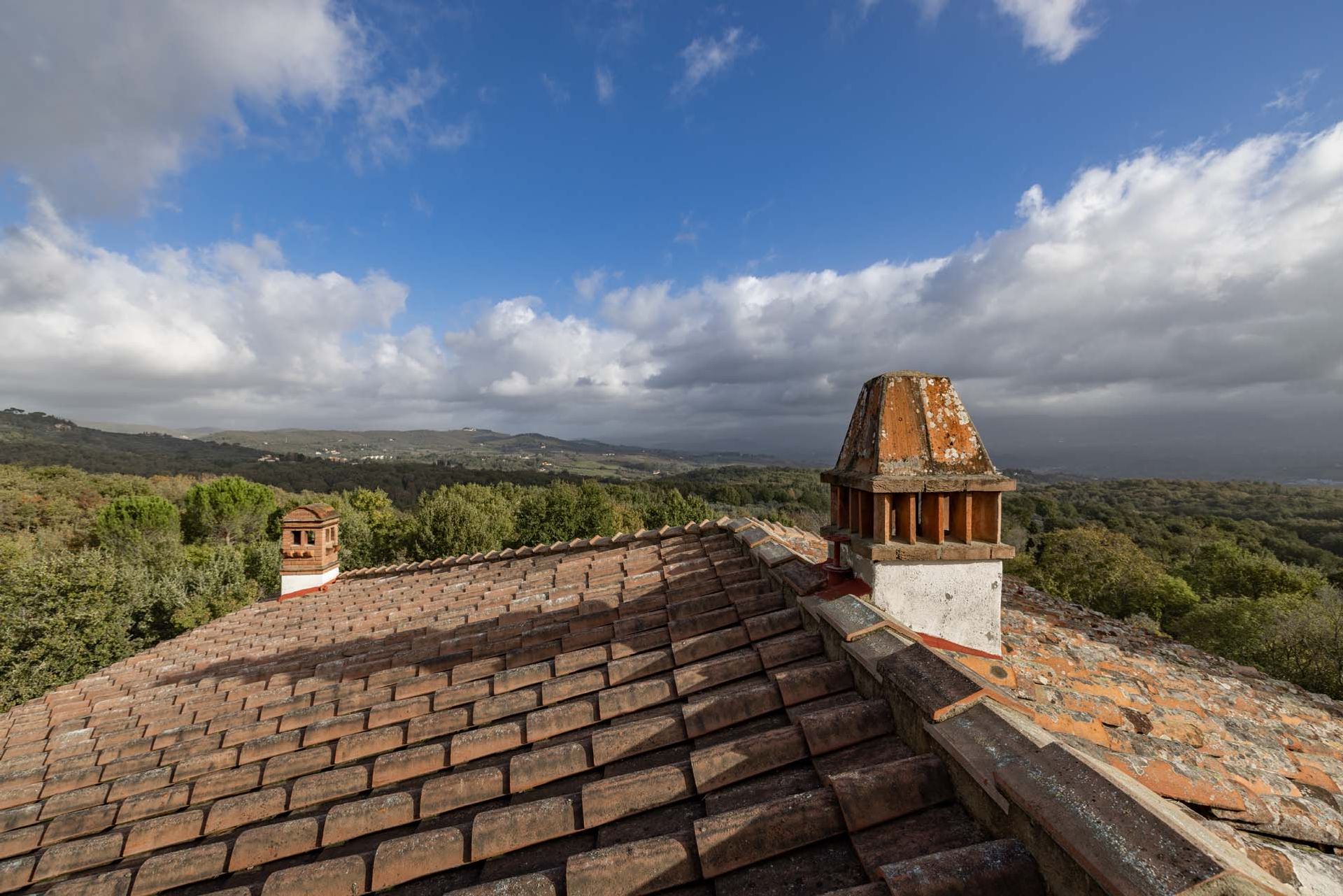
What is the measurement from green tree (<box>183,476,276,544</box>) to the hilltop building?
40633 mm

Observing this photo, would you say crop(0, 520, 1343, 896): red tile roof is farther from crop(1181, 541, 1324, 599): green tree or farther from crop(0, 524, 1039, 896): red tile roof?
crop(1181, 541, 1324, 599): green tree

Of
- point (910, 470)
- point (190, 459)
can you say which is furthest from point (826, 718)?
point (190, 459)

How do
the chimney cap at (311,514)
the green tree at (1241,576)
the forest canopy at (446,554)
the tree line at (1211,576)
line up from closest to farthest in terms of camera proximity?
1. the chimney cap at (311,514)
2. the tree line at (1211,576)
3. the forest canopy at (446,554)
4. the green tree at (1241,576)

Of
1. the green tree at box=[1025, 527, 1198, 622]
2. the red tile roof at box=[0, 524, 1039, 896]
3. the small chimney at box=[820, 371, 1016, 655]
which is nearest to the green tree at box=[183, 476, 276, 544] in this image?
the red tile roof at box=[0, 524, 1039, 896]

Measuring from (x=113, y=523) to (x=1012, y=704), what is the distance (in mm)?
45477

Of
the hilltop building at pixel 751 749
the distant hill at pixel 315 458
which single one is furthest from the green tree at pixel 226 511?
the hilltop building at pixel 751 749

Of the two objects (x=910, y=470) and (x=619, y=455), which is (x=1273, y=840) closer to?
(x=910, y=470)

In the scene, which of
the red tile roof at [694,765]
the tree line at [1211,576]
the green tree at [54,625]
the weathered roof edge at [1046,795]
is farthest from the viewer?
the tree line at [1211,576]

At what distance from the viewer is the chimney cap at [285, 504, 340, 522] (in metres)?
9.63

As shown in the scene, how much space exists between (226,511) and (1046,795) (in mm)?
48962

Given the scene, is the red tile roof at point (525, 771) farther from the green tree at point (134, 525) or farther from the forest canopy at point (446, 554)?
the green tree at point (134, 525)

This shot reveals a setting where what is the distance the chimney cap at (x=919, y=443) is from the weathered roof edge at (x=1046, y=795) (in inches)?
50.0

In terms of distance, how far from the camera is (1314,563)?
115 ft

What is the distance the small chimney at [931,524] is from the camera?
133 inches
